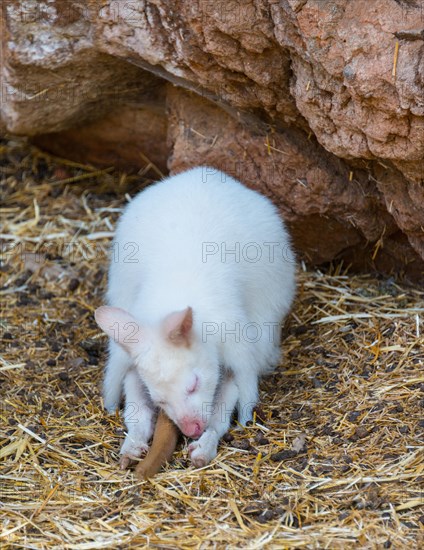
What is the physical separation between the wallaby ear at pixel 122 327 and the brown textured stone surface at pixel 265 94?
166 centimetres

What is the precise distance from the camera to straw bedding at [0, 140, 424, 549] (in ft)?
13.6

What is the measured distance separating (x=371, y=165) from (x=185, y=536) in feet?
8.95

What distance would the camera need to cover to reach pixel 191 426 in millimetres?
4711

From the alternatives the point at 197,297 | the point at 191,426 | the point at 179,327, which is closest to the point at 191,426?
the point at 191,426

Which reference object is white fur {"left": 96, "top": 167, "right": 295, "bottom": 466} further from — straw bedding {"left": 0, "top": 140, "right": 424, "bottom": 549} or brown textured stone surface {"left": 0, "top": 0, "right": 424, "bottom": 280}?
brown textured stone surface {"left": 0, "top": 0, "right": 424, "bottom": 280}

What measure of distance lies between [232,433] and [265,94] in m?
2.10

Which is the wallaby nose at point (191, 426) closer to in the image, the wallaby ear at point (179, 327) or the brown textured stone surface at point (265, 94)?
the wallaby ear at point (179, 327)

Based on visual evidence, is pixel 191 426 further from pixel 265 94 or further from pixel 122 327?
pixel 265 94

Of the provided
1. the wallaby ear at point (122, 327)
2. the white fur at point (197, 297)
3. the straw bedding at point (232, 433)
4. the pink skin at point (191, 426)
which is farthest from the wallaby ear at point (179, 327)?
the straw bedding at point (232, 433)

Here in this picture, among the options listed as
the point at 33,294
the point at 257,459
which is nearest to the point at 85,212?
the point at 33,294

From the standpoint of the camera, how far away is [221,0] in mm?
5199

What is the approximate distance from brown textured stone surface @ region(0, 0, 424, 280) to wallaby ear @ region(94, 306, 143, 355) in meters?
1.66

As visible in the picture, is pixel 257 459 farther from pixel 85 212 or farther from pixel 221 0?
pixel 85 212

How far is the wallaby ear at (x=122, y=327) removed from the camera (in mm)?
4727
